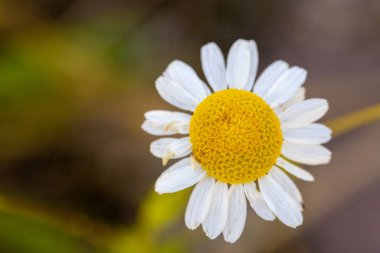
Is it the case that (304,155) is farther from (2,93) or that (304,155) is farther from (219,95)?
A: (2,93)

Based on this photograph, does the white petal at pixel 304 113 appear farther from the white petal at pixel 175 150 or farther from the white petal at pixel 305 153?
the white petal at pixel 175 150

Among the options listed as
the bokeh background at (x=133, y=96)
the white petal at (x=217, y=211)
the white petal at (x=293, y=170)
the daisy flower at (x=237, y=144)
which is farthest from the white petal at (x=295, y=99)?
the bokeh background at (x=133, y=96)

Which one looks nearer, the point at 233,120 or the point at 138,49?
the point at 233,120

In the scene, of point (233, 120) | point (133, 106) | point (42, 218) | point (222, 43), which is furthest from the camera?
point (222, 43)

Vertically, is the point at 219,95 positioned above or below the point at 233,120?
above

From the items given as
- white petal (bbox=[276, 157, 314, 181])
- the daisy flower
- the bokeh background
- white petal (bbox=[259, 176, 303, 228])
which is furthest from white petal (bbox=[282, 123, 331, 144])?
the bokeh background

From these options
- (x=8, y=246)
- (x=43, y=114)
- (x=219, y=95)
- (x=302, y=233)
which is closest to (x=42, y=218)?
(x=8, y=246)

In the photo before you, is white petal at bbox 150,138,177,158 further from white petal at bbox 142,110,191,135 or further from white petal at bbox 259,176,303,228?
white petal at bbox 259,176,303,228
